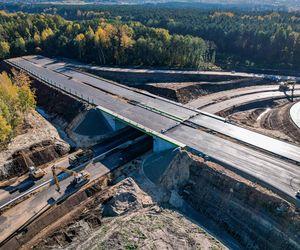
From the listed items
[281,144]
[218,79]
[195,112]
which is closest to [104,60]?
[218,79]

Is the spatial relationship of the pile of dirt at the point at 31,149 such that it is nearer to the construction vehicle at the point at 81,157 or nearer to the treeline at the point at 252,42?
the construction vehicle at the point at 81,157

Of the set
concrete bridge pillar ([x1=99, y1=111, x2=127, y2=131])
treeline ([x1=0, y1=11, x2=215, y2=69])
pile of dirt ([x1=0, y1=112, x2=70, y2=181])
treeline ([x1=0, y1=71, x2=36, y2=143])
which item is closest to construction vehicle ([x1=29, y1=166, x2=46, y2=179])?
pile of dirt ([x1=0, y1=112, x2=70, y2=181])

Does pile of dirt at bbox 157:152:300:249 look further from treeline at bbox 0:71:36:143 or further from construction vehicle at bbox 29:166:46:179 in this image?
treeline at bbox 0:71:36:143

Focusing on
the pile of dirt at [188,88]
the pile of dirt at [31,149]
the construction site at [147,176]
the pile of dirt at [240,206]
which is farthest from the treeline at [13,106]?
the pile of dirt at [188,88]

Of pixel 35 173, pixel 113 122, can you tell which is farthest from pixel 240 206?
pixel 35 173

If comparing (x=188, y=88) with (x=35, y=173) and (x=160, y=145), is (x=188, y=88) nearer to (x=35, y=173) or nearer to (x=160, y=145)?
(x=160, y=145)
